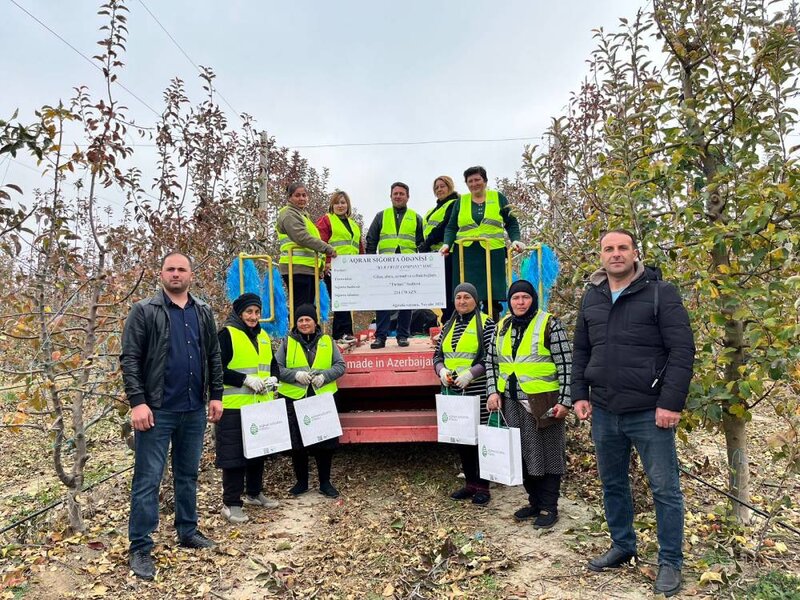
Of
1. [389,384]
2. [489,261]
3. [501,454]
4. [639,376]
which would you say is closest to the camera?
[639,376]

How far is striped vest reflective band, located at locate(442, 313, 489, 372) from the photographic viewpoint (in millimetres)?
4586

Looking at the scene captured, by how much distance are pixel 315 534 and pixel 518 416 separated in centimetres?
188

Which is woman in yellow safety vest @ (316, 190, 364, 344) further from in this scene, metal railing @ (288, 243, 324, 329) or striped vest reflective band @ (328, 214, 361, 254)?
metal railing @ (288, 243, 324, 329)

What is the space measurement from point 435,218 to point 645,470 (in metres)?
3.79

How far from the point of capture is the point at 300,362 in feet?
16.1

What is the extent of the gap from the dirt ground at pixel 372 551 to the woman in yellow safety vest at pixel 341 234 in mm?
1773

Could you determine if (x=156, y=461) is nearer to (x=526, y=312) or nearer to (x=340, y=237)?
(x=526, y=312)

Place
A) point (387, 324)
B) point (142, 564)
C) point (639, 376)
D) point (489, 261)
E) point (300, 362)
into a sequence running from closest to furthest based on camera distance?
point (639, 376) < point (142, 564) < point (300, 362) < point (489, 261) < point (387, 324)

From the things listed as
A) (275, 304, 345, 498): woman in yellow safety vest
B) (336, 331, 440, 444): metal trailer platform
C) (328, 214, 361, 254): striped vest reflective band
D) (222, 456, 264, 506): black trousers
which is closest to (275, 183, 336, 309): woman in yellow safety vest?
(328, 214, 361, 254): striped vest reflective band

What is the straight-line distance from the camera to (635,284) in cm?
324

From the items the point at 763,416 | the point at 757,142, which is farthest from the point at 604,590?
the point at 763,416

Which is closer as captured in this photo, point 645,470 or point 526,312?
point 645,470

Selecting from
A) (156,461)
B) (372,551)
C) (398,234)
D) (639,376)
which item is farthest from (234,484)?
(639,376)

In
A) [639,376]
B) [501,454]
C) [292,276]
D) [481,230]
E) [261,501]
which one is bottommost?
[261,501]
